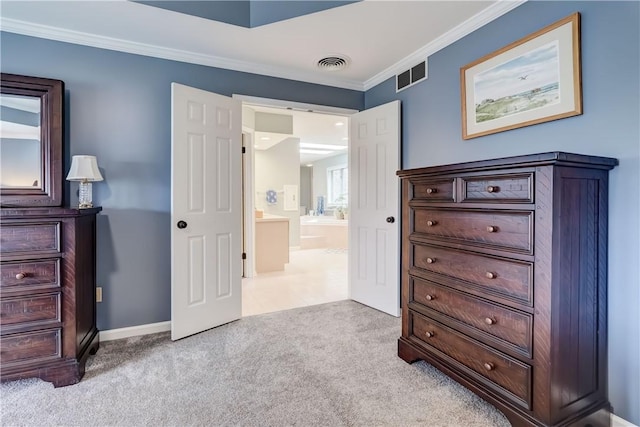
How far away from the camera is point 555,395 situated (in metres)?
1.38

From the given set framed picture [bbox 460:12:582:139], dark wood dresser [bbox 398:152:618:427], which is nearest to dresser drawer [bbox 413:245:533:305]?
dark wood dresser [bbox 398:152:618:427]

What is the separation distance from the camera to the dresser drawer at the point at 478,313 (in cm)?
149

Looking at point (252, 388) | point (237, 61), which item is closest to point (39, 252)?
point (252, 388)

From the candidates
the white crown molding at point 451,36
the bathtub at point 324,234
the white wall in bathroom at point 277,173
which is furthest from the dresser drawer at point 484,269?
the bathtub at point 324,234

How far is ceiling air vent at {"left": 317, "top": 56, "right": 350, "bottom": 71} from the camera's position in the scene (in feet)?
9.57

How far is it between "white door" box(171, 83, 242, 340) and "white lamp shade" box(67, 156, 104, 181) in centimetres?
53

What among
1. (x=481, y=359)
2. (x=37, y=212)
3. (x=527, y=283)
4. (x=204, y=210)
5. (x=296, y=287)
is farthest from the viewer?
(x=296, y=287)

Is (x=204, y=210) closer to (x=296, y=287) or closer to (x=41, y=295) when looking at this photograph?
(x=41, y=295)

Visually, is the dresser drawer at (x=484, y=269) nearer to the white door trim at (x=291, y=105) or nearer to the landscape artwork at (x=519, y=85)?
the landscape artwork at (x=519, y=85)

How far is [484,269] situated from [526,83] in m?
1.19

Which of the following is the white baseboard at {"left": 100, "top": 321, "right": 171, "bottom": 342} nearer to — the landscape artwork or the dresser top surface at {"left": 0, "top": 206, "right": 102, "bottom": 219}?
the dresser top surface at {"left": 0, "top": 206, "right": 102, "bottom": 219}

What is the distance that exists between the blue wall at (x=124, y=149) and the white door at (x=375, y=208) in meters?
1.71

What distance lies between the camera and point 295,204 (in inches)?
307

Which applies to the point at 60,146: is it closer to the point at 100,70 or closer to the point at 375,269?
the point at 100,70
